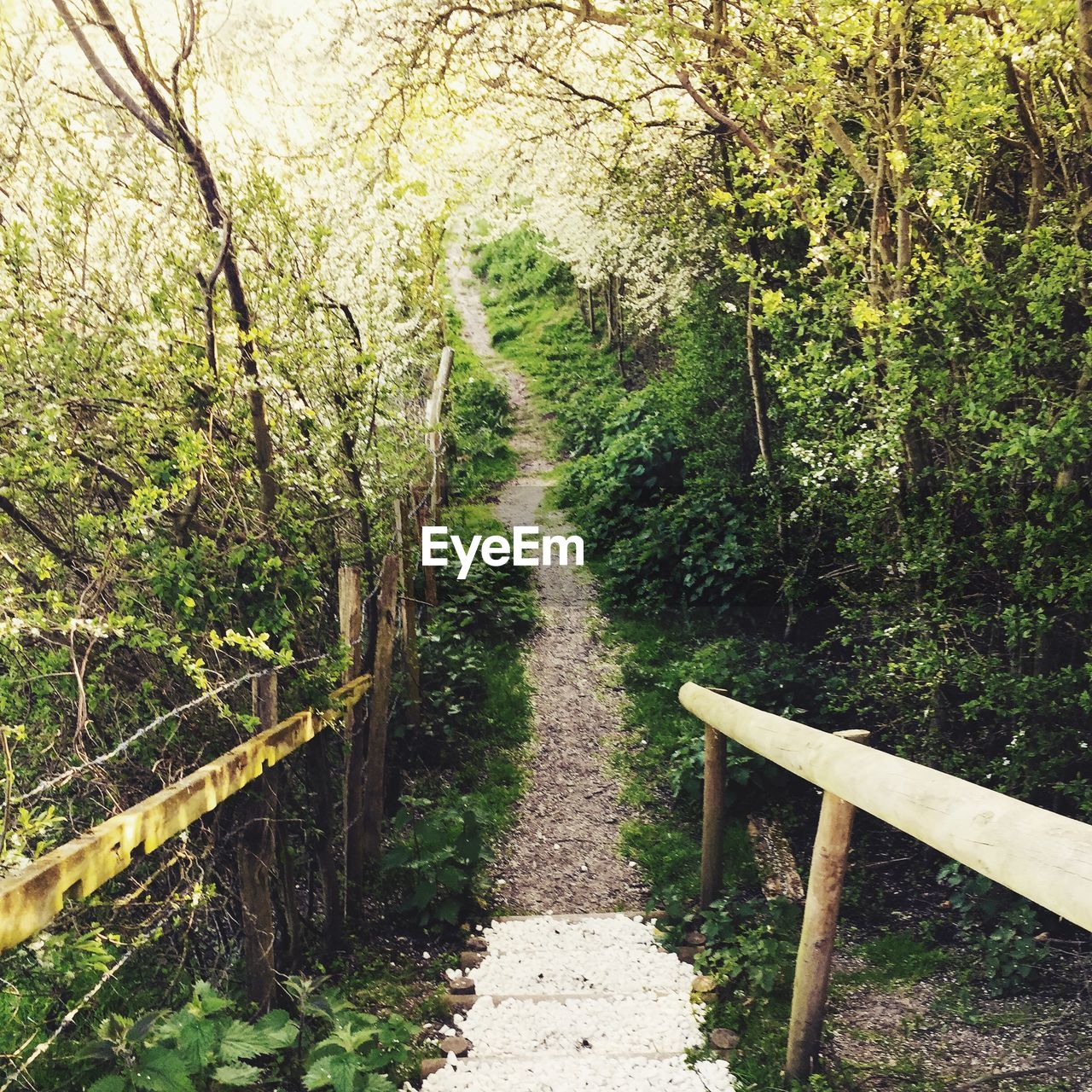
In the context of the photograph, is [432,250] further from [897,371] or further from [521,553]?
[897,371]

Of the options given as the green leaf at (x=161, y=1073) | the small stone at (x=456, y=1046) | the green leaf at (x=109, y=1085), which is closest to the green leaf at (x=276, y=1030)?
the green leaf at (x=161, y=1073)

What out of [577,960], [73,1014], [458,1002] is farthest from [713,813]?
[73,1014]

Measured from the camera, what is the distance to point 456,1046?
3.37 meters

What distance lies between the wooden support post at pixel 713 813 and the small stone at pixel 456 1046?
1.33m

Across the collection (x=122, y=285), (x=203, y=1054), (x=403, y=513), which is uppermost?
(x=122, y=285)

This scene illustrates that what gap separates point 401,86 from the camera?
6184 millimetres

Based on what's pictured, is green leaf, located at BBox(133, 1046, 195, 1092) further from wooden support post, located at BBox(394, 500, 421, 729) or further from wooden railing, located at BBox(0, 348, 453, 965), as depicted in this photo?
wooden support post, located at BBox(394, 500, 421, 729)

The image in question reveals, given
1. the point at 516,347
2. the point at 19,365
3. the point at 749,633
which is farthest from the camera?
the point at 516,347

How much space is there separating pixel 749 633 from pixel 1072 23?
197 inches

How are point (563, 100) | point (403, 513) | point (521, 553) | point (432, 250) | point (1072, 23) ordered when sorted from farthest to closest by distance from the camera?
point (521, 553) → point (432, 250) → point (563, 100) → point (403, 513) → point (1072, 23)

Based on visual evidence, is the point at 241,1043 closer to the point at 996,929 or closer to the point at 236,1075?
the point at 236,1075

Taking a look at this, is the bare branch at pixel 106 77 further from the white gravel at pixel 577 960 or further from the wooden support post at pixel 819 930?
the white gravel at pixel 577 960

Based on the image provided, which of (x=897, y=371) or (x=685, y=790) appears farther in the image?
(x=685, y=790)

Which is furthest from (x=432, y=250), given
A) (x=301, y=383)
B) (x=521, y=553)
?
(x=301, y=383)
